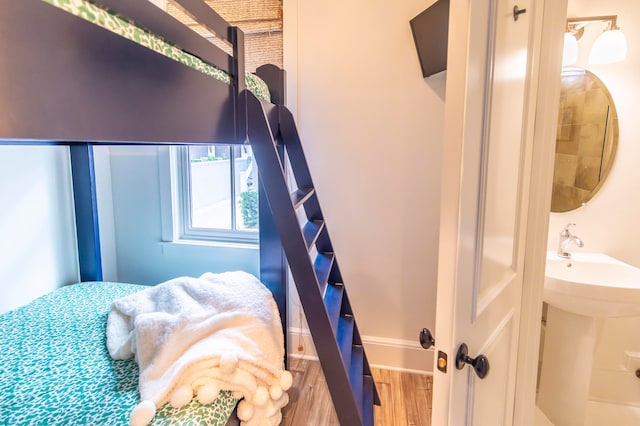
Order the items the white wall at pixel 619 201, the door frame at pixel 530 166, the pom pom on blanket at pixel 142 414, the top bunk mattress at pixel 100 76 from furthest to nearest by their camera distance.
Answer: the white wall at pixel 619 201, the pom pom on blanket at pixel 142 414, the door frame at pixel 530 166, the top bunk mattress at pixel 100 76

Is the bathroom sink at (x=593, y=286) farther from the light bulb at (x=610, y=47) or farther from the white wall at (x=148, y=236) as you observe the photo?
the white wall at (x=148, y=236)

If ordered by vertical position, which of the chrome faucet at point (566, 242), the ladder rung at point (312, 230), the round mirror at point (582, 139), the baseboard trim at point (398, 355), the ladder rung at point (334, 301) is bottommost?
the baseboard trim at point (398, 355)

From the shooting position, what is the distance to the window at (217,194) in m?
2.42

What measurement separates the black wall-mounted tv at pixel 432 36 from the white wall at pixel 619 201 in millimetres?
679

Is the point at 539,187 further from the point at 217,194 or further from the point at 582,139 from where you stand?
the point at 217,194

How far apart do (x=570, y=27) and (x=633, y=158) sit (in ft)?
2.28

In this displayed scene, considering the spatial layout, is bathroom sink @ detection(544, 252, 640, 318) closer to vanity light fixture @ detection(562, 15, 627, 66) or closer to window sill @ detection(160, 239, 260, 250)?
vanity light fixture @ detection(562, 15, 627, 66)

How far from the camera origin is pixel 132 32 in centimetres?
74

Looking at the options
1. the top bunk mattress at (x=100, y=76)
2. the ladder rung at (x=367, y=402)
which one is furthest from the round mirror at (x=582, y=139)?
the top bunk mattress at (x=100, y=76)

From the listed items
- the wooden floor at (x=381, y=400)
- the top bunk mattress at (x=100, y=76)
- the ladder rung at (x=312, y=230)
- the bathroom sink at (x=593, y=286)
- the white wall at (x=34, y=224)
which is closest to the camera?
the top bunk mattress at (x=100, y=76)

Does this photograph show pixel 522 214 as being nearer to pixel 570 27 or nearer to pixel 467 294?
pixel 467 294

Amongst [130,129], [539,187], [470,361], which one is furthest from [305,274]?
[539,187]

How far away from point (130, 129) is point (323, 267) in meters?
1.10

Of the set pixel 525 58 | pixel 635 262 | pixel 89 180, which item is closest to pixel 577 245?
pixel 635 262
